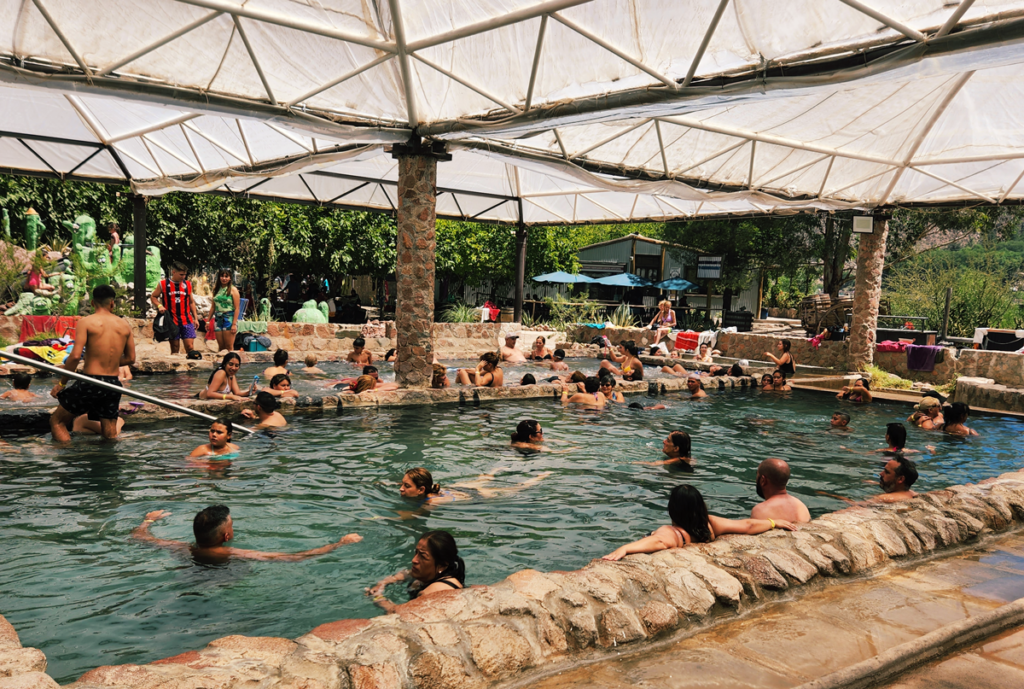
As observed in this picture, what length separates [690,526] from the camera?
15.3ft

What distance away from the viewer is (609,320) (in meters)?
23.5

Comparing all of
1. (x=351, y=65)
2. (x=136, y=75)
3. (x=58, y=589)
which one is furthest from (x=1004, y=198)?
(x=58, y=589)

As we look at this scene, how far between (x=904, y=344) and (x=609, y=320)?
9843mm

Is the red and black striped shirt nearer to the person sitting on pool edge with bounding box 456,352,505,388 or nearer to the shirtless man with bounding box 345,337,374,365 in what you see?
the shirtless man with bounding box 345,337,374,365

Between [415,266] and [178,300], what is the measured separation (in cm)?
540

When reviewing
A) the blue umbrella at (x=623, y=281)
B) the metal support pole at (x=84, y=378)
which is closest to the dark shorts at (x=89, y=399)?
the metal support pole at (x=84, y=378)

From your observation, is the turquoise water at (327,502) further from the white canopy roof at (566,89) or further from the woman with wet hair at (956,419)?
the white canopy roof at (566,89)

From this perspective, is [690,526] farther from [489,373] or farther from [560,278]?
[560,278]

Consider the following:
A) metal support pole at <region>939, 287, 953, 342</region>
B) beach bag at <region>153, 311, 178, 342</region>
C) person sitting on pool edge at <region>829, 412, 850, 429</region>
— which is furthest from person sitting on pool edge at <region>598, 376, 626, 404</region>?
metal support pole at <region>939, 287, 953, 342</region>

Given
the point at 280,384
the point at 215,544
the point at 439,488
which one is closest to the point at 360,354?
the point at 280,384

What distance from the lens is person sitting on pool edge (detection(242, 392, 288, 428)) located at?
8516 mm

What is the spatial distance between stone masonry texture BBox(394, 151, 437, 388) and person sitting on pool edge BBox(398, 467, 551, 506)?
3.65 metres

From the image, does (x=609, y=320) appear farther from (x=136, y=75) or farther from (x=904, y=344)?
(x=136, y=75)

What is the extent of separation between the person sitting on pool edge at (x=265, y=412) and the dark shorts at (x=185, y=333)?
5377mm
